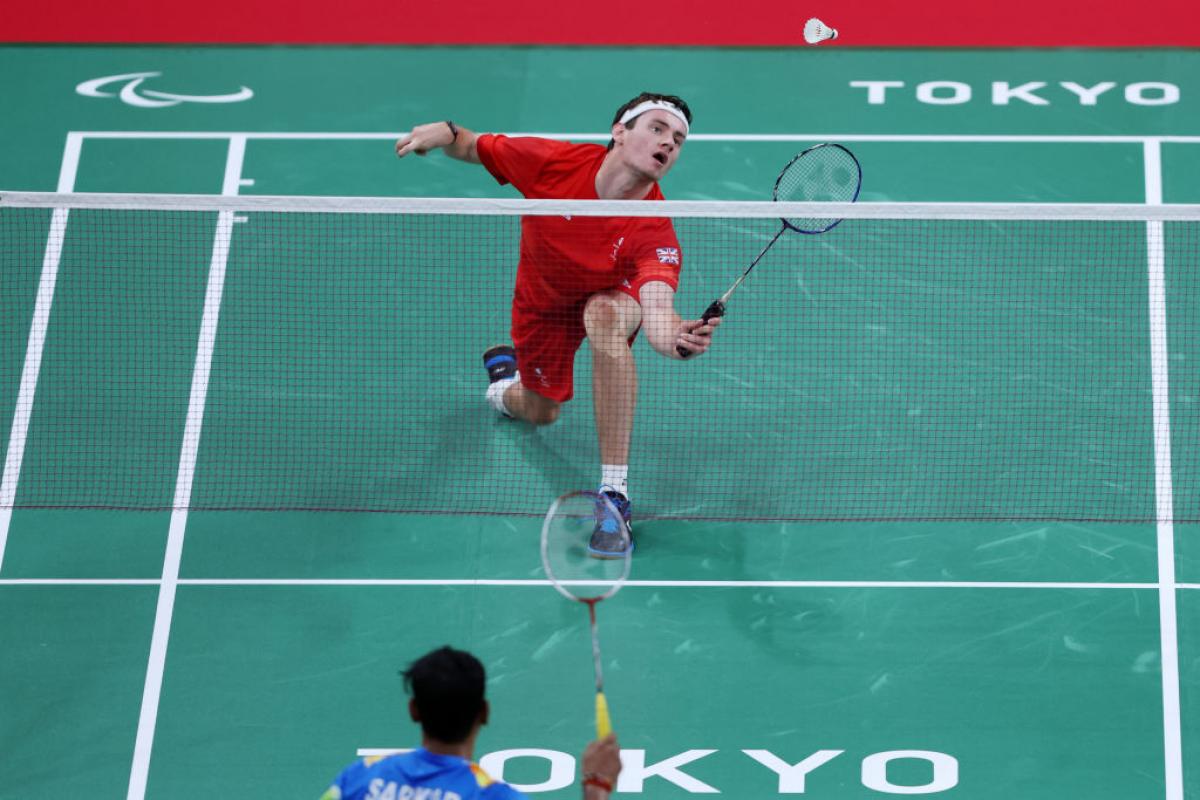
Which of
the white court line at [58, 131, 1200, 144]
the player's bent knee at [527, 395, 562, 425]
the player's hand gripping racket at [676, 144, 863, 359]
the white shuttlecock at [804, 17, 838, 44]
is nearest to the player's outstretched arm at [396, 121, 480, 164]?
the player's bent knee at [527, 395, 562, 425]

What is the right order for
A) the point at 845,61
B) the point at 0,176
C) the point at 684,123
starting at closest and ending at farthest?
the point at 684,123 < the point at 0,176 < the point at 845,61

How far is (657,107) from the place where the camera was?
8.71 m

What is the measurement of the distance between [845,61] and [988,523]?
393cm

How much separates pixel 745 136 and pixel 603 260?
276cm

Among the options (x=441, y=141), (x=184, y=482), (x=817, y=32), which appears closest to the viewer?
(x=441, y=141)

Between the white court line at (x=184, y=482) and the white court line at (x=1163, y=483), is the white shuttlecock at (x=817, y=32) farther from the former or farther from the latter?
the white court line at (x=184, y=482)

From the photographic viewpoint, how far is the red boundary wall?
39.5 ft

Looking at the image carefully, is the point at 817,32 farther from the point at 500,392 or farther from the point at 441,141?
the point at 500,392

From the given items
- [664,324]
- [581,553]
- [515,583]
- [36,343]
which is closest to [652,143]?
[664,324]

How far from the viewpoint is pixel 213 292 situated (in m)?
10.3

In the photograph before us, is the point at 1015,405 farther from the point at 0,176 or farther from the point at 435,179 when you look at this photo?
the point at 0,176

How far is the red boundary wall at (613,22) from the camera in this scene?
39.5 feet

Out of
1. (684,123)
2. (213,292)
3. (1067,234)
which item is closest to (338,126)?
(213,292)

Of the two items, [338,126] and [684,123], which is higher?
[338,126]
